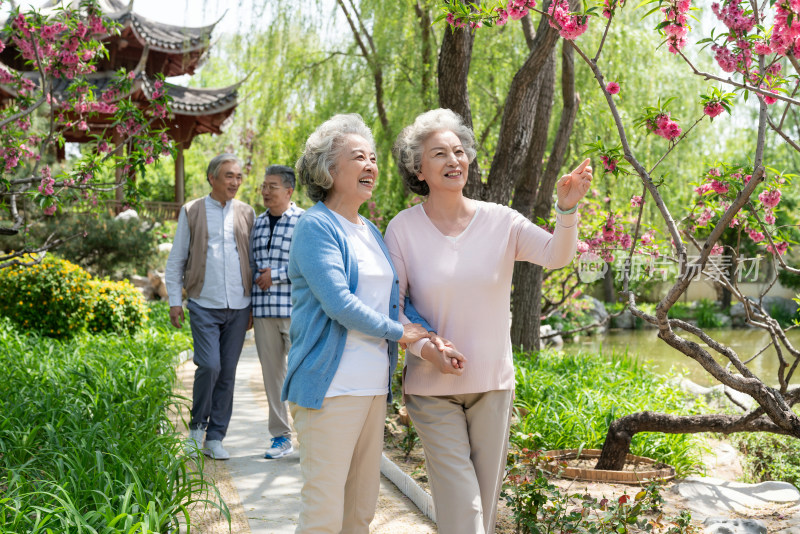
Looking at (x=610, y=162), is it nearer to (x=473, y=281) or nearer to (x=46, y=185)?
(x=473, y=281)

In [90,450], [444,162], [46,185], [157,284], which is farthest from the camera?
[157,284]

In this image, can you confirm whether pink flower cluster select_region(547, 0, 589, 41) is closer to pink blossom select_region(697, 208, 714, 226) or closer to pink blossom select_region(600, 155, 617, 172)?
pink blossom select_region(600, 155, 617, 172)

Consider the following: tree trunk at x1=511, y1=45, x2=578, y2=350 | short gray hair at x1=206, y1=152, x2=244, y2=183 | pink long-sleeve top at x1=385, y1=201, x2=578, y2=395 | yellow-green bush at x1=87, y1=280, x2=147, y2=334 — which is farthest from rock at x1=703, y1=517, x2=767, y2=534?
yellow-green bush at x1=87, y1=280, x2=147, y2=334

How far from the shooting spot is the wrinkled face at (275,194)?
4.41 metres

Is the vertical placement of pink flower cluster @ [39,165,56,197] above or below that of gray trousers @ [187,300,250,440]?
above

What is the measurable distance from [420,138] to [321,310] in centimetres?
72

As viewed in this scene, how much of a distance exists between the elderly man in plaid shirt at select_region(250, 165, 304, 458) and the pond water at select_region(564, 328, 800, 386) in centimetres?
534

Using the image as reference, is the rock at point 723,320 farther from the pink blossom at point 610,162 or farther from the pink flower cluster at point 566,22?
the pink flower cluster at point 566,22

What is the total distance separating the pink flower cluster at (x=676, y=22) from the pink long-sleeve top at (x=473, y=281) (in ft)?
3.35

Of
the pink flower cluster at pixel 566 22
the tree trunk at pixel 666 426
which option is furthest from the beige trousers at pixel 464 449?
the tree trunk at pixel 666 426

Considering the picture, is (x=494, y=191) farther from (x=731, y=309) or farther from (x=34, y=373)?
(x=731, y=309)

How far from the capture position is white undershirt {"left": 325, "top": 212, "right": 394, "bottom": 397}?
2289mm

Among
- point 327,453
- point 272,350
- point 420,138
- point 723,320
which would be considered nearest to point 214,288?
point 272,350

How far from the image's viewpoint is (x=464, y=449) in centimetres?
241
